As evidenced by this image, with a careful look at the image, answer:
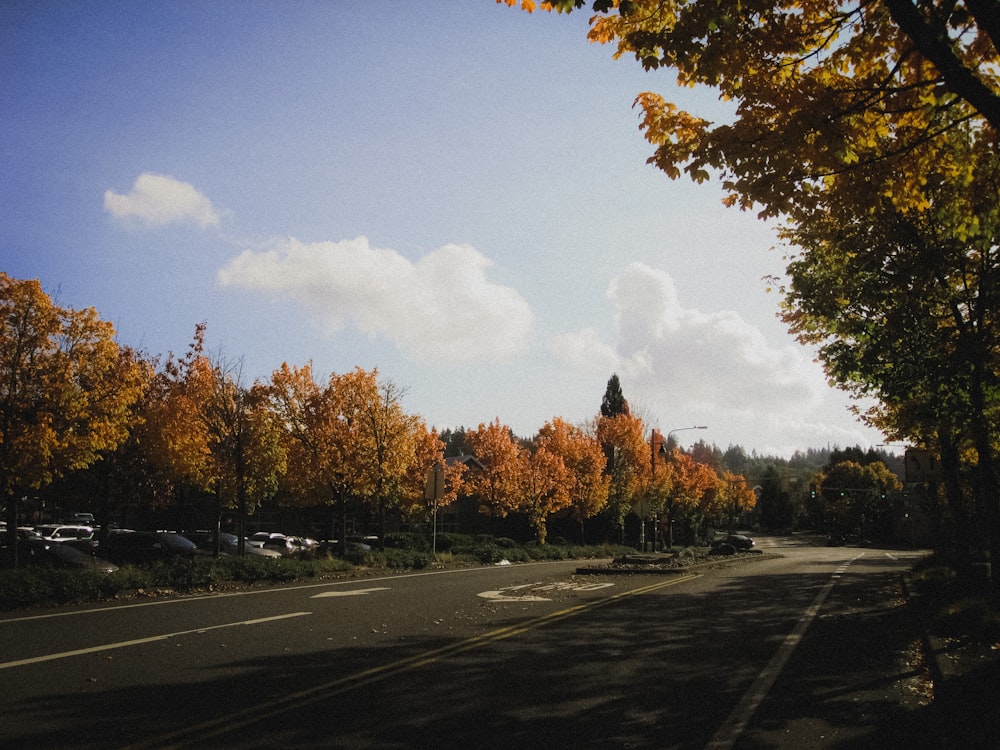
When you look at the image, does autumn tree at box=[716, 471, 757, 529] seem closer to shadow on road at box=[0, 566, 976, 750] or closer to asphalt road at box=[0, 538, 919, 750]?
asphalt road at box=[0, 538, 919, 750]

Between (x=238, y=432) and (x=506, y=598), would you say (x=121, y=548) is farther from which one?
(x=506, y=598)

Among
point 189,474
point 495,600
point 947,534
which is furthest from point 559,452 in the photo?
point 495,600

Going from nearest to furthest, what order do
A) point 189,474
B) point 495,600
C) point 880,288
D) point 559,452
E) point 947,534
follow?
1. point 880,288
2. point 495,600
3. point 189,474
4. point 947,534
5. point 559,452

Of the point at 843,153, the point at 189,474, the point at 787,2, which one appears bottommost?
the point at 189,474

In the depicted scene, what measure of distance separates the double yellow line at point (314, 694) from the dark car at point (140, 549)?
1665cm

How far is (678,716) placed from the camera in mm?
6090

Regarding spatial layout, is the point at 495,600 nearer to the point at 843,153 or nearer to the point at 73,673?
the point at 73,673

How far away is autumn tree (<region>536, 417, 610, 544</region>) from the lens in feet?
148

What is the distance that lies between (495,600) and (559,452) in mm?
Answer: 31398

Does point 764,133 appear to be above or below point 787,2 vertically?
below

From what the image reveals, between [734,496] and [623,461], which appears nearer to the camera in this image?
[623,461]

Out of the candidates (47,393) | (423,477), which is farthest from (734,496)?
(47,393)

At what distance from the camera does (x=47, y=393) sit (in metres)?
17.4

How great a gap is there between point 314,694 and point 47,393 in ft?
47.3
